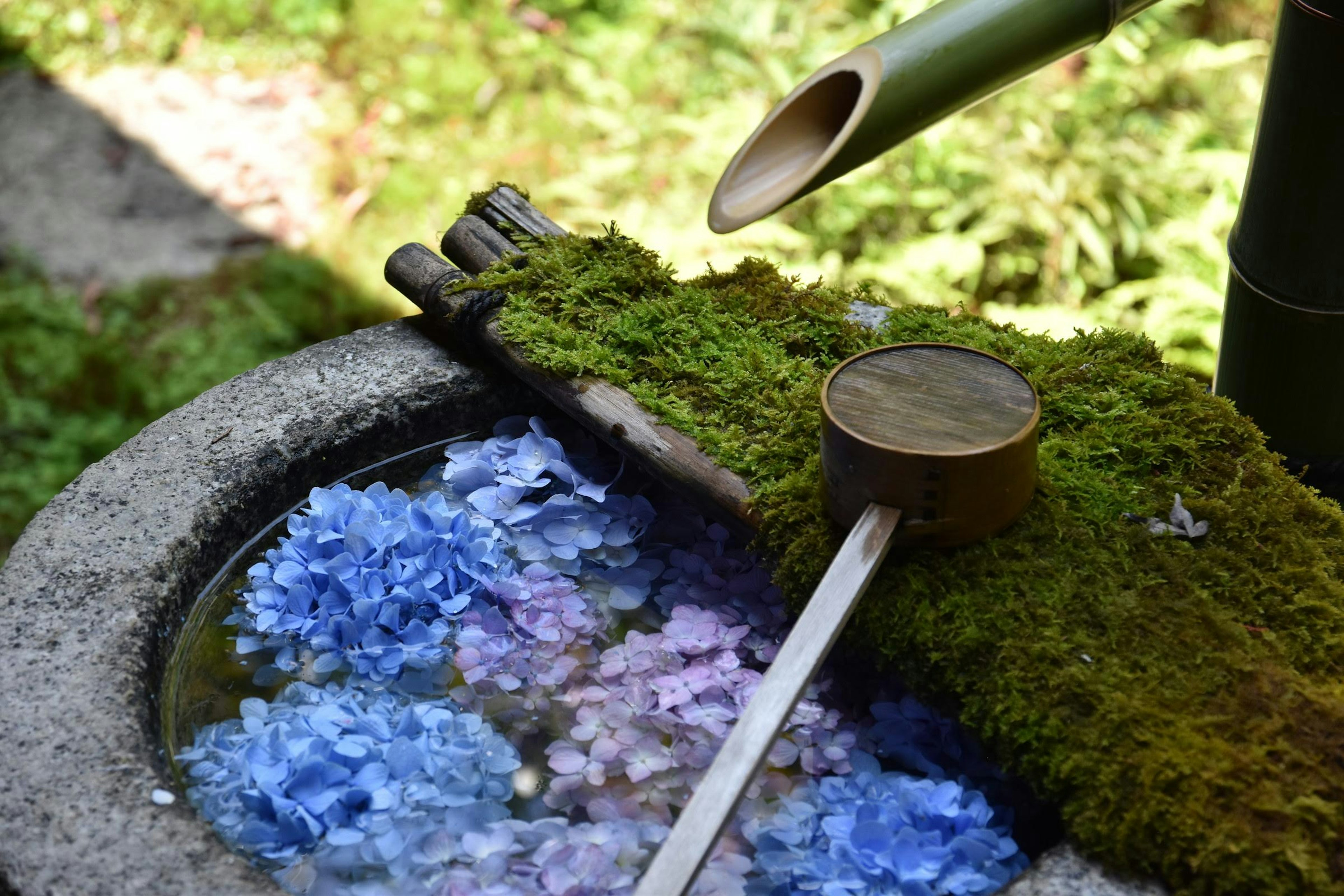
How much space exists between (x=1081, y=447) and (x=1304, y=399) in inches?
16.4

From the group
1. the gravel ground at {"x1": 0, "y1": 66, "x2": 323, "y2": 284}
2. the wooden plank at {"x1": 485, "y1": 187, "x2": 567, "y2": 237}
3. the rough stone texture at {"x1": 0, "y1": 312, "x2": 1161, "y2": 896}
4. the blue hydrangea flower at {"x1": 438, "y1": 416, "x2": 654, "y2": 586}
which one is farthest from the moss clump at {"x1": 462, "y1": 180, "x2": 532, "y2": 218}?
the gravel ground at {"x1": 0, "y1": 66, "x2": 323, "y2": 284}

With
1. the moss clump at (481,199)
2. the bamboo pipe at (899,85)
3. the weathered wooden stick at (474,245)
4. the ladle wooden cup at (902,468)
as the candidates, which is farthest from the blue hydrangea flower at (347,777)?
the moss clump at (481,199)

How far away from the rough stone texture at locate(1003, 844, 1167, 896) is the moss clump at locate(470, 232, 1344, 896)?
2 centimetres

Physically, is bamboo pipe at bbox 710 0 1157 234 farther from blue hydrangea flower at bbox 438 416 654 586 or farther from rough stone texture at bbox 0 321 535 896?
rough stone texture at bbox 0 321 535 896

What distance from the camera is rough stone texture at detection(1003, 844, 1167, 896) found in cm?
129

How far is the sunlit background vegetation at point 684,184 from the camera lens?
4102 millimetres

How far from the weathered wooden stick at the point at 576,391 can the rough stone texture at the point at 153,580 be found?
10 cm

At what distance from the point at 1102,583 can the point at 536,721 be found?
0.82m

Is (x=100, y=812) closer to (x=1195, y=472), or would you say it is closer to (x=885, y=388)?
(x=885, y=388)

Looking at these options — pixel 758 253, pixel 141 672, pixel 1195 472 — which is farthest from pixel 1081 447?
pixel 758 253

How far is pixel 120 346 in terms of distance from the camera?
4348mm

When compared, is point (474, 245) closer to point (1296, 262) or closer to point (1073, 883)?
point (1296, 262)

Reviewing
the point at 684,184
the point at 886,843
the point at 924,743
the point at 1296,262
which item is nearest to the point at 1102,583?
the point at 924,743

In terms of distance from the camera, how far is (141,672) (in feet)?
5.22
